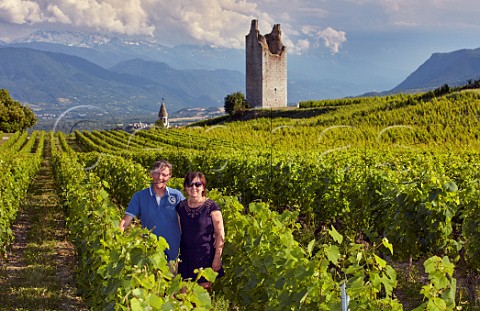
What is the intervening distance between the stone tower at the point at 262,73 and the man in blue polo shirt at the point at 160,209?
72.5 m

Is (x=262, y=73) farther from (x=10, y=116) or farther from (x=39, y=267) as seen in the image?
(x=39, y=267)

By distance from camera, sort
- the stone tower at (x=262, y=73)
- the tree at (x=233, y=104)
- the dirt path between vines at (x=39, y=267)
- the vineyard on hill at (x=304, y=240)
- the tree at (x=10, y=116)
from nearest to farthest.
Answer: the vineyard on hill at (x=304, y=240)
the dirt path between vines at (x=39, y=267)
the tree at (x=233, y=104)
the stone tower at (x=262, y=73)
the tree at (x=10, y=116)

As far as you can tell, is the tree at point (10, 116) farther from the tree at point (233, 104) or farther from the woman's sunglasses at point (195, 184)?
the woman's sunglasses at point (195, 184)

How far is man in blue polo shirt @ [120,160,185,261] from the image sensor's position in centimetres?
541

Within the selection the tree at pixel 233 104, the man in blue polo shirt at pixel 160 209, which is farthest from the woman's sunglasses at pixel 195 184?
the tree at pixel 233 104

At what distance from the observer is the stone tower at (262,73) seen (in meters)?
78.7

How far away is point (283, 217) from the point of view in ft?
17.2

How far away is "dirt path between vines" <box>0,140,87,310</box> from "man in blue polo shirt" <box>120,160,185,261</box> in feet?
8.51

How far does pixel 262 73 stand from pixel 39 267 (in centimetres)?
7147

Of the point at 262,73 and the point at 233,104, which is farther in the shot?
the point at 262,73

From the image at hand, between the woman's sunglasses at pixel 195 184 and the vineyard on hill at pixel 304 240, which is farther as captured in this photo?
the woman's sunglasses at pixel 195 184

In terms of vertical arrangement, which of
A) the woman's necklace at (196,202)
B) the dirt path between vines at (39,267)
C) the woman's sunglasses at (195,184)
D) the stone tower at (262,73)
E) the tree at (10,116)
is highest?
the stone tower at (262,73)

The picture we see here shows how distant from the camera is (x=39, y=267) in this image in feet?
29.8

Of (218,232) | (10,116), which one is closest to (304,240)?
(218,232)
